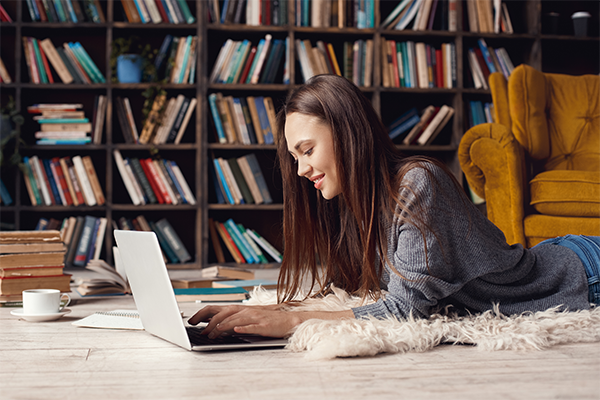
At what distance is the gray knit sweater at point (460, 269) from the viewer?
114cm

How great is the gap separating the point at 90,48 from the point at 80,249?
3.98ft

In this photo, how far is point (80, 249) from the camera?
3.13 metres

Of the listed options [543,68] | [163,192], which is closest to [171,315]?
[163,192]

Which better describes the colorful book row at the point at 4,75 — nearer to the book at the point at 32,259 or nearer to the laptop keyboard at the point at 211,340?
the book at the point at 32,259

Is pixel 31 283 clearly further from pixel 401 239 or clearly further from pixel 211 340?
pixel 401 239

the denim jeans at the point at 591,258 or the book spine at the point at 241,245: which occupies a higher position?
the denim jeans at the point at 591,258

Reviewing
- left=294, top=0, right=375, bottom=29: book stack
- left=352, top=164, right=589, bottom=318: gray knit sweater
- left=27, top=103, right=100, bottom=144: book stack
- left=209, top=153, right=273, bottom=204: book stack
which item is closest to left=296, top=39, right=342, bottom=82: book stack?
left=294, top=0, right=375, bottom=29: book stack

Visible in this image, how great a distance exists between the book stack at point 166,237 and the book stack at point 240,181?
0.33 meters

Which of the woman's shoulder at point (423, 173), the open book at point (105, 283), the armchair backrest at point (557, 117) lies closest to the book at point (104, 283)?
the open book at point (105, 283)

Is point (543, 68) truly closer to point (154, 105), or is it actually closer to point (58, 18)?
point (154, 105)

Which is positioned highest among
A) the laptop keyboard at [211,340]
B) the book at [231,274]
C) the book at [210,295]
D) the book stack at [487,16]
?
the book stack at [487,16]

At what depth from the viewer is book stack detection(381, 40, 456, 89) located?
3252 millimetres

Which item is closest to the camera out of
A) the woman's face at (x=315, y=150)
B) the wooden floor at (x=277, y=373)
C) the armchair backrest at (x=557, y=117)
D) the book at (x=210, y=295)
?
the wooden floor at (x=277, y=373)

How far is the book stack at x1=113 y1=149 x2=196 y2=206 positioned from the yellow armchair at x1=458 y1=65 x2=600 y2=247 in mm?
1543
